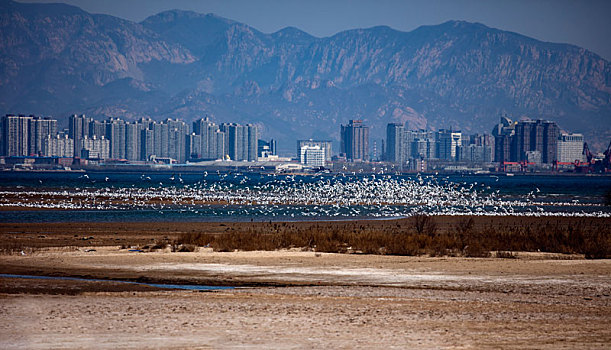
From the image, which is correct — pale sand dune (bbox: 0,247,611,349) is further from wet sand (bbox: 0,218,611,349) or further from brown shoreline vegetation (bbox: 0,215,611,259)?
brown shoreline vegetation (bbox: 0,215,611,259)

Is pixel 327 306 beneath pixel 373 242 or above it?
beneath

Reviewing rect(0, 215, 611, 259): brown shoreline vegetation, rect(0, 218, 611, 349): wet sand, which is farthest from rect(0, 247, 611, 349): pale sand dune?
rect(0, 215, 611, 259): brown shoreline vegetation

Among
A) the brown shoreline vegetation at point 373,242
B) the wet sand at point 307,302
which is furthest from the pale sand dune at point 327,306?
the brown shoreline vegetation at point 373,242

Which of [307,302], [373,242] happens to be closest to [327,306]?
[307,302]

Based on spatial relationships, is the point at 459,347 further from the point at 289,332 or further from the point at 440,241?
the point at 440,241

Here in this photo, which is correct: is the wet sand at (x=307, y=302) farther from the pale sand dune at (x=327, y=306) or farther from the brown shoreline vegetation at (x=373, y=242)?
the brown shoreline vegetation at (x=373, y=242)

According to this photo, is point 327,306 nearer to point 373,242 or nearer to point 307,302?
point 307,302

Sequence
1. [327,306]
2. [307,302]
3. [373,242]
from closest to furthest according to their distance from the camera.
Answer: [327,306], [307,302], [373,242]

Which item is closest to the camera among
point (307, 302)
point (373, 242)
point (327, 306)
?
point (327, 306)

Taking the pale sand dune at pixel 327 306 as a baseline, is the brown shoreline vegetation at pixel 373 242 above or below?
above
